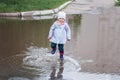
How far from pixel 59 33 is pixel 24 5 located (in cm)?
1105

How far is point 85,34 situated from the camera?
15633 mm

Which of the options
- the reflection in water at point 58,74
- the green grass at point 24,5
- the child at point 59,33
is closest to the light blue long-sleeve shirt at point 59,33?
the child at point 59,33

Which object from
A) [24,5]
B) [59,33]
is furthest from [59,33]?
[24,5]

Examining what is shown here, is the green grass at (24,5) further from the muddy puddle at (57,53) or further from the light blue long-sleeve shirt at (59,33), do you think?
the light blue long-sleeve shirt at (59,33)

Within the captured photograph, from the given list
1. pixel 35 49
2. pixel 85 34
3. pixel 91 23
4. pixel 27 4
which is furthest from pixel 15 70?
pixel 27 4

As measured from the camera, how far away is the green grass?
20.8m

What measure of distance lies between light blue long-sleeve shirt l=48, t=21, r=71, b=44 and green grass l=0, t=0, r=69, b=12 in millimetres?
9491

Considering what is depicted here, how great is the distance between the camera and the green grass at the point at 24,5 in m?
20.8

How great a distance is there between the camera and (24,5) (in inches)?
859

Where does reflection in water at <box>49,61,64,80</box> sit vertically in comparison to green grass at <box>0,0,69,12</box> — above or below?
below

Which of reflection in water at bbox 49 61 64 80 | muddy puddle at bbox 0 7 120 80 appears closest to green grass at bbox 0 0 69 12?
muddy puddle at bbox 0 7 120 80

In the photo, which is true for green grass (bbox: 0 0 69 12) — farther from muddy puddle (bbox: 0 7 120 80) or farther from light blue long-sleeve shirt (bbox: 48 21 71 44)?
light blue long-sleeve shirt (bbox: 48 21 71 44)

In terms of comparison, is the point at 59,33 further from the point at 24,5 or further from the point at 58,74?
the point at 24,5

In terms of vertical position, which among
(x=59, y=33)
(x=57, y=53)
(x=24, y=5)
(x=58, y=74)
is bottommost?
(x=58, y=74)
